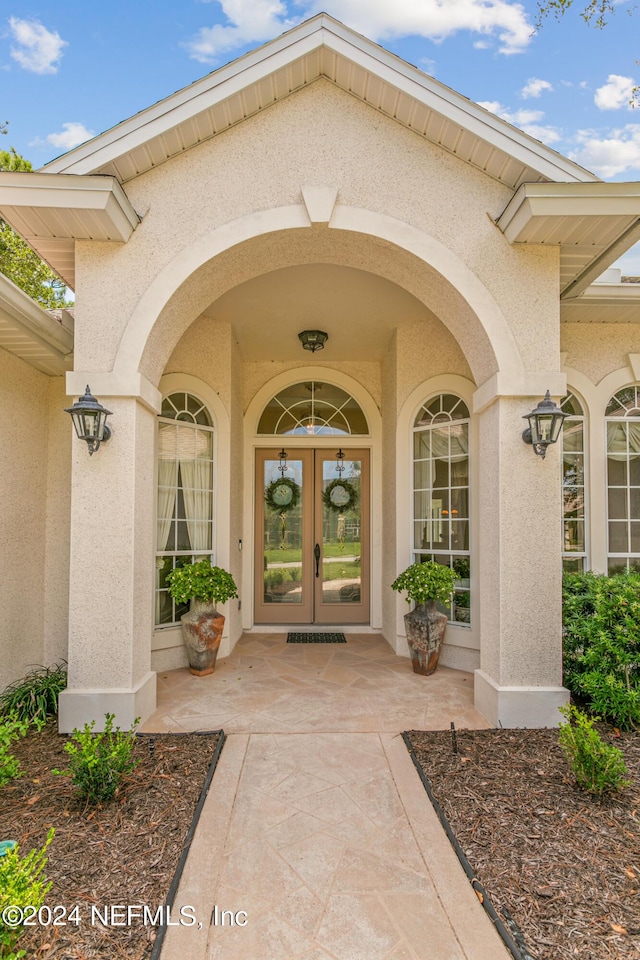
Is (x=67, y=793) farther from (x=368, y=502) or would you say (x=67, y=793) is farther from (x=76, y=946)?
(x=368, y=502)

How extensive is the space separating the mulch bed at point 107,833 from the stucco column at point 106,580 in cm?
36

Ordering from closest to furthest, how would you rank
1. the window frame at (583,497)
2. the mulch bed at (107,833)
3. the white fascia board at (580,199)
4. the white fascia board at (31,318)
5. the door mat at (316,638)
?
the mulch bed at (107,833)
the white fascia board at (580,199)
the white fascia board at (31,318)
the window frame at (583,497)
the door mat at (316,638)

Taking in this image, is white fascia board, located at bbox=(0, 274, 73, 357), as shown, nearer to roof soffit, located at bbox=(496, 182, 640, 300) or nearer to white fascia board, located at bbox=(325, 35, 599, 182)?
white fascia board, located at bbox=(325, 35, 599, 182)

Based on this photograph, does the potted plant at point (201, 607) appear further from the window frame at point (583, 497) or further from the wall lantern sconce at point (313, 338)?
the window frame at point (583, 497)

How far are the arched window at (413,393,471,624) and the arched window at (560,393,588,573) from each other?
124cm

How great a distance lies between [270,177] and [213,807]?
4.53 meters

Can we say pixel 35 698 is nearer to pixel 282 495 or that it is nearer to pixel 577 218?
pixel 282 495

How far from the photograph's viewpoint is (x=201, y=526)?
19.7ft

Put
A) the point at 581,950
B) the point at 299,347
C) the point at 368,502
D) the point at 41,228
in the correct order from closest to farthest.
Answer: the point at 581,950 → the point at 41,228 → the point at 299,347 → the point at 368,502

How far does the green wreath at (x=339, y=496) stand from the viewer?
24.5 feet

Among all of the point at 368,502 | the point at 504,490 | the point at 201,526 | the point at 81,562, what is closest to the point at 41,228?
the point at 81,562

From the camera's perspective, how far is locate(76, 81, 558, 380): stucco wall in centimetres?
409

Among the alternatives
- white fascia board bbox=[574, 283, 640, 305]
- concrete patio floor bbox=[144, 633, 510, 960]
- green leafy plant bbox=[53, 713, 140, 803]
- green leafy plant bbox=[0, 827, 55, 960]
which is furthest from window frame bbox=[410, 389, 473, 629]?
green leafy plant bbox=[0, 827, 55, 960]

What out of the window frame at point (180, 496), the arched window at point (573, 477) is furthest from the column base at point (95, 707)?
the arched window at point (573, 477)
